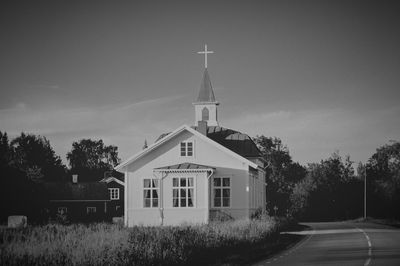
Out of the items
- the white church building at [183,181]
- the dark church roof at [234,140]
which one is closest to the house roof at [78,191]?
the dark church roof at [234,140]

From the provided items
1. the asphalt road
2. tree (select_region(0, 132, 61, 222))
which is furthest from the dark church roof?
the asphalt road

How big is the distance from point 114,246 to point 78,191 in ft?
224

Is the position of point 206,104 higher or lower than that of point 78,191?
higher

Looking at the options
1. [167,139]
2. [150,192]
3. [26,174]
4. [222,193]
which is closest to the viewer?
[150,192]

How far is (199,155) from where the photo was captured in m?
49.6

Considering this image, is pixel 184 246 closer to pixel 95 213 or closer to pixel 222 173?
pixel 222 173

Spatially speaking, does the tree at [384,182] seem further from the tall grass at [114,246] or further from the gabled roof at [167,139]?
the tall grass at [114,246]

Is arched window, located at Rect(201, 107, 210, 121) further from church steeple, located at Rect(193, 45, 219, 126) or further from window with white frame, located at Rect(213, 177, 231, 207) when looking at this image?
window with white frame, located at Rect(213, 177, 231, 207)

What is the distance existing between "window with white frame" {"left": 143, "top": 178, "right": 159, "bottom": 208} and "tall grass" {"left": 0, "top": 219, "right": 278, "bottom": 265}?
22.1 m

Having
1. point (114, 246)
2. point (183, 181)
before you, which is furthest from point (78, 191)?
point (114, 246)

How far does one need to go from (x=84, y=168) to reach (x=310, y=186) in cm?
5083

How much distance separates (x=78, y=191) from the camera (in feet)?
280

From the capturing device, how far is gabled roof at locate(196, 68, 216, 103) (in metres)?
61.1

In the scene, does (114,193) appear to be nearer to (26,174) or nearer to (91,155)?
(26,174)
